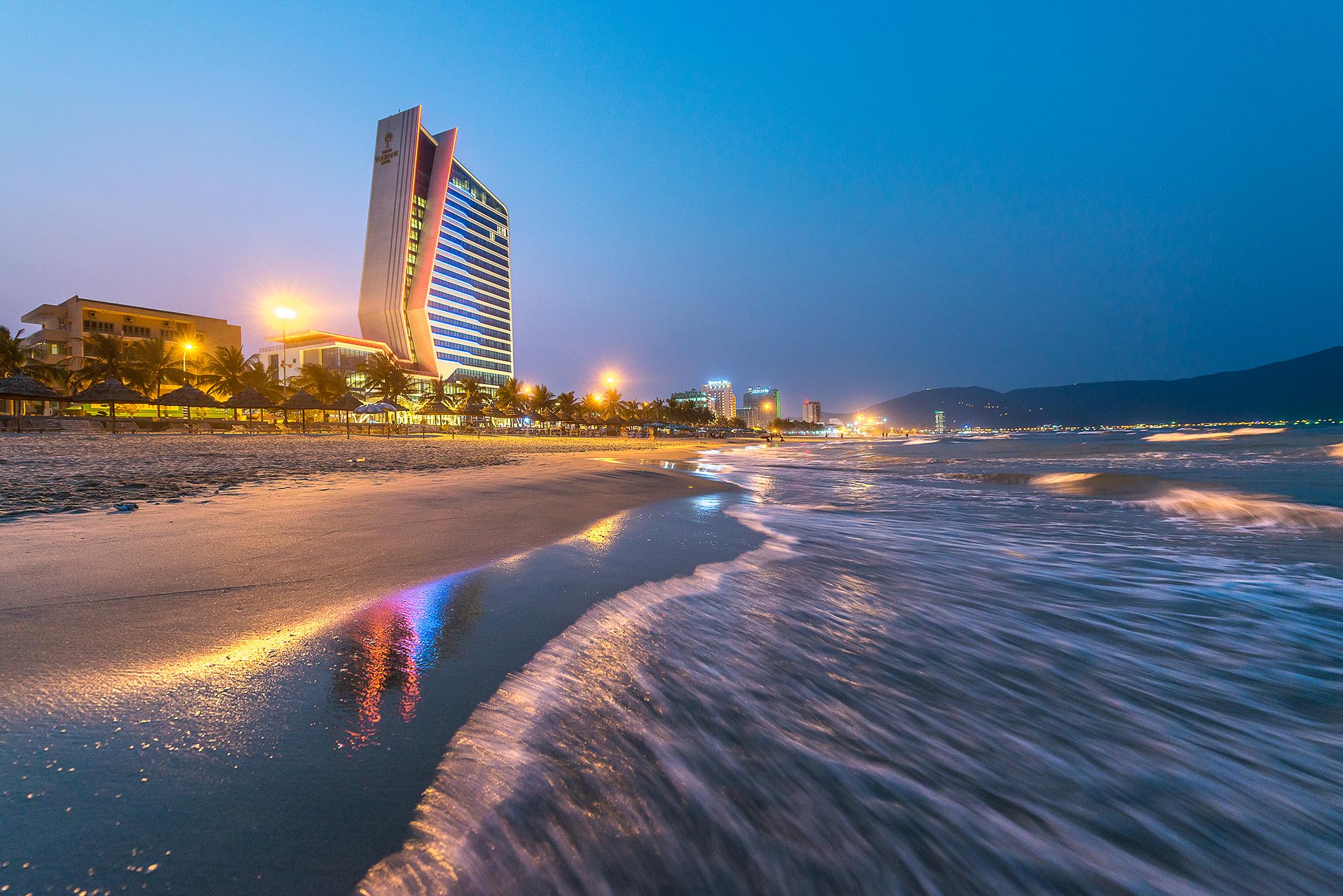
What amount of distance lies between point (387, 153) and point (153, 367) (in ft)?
290

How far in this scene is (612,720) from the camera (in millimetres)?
2027

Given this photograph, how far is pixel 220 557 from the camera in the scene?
13.2 ft

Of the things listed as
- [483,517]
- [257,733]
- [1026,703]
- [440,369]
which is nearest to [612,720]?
Answer: [257,733]

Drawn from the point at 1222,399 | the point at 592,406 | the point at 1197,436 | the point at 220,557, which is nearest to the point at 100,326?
the point at 592,406

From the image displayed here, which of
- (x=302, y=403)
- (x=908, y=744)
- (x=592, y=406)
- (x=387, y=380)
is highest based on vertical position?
(x=387, y=380)

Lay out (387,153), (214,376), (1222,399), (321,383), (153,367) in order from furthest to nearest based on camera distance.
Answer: (1222,399)
(387,153)
(321,383)
(214,376)
(153,367)

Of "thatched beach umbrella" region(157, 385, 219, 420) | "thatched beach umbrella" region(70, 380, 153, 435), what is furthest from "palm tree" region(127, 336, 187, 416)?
"thatched beach umbrella" region(70, 380, 153, 435)

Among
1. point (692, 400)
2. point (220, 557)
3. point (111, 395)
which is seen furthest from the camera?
point (692, 400)

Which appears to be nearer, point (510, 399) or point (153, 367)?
point (153, 367)

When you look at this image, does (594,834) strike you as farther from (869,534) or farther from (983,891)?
(869,534)

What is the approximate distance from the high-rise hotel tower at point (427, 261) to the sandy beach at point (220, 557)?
103257 millimetres

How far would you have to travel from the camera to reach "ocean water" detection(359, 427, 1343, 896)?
4.64 feet

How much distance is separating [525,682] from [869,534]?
5225 mm

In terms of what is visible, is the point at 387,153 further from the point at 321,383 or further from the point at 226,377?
the point at 226,377
